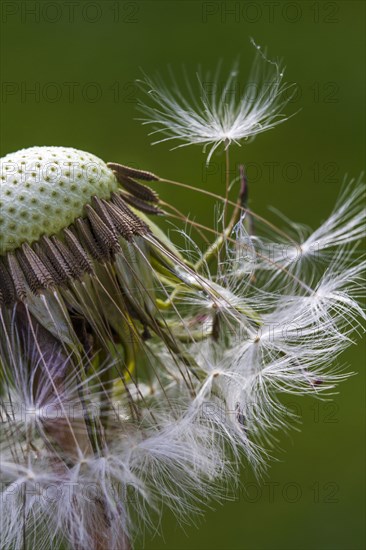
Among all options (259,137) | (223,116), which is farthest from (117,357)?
(259,137)

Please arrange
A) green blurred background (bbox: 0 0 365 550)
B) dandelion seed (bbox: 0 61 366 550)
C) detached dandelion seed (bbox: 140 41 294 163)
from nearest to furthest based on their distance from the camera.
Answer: dandelion seed (bbox: 0 61 366 550) < detached dandelion seed (bbox: 140 41 294 163) < green blurred background (bbox: 0 0 365 550)

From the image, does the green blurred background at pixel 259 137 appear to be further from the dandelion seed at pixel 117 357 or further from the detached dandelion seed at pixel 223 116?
the dandelion seed at pixel 117 357

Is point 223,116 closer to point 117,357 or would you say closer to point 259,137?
point 117,357

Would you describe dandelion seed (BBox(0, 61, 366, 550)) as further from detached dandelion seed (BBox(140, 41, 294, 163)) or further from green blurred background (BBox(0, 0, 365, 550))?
green blurred background (BBox(0, 0, 365, 550))

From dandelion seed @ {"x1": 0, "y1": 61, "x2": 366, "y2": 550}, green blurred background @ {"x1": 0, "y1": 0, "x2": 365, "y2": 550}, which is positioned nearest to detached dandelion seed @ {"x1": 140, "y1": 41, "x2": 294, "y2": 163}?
dandelion seed @ {"x1": 0, "y1": 61, "x2": 366, "y2": 550}

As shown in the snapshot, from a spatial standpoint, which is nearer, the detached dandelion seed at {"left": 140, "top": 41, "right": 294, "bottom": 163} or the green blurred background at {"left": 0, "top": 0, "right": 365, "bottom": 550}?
the detached dandelion seed at {"left": 140, "top": 41, "right": 294, "bottom": 163}

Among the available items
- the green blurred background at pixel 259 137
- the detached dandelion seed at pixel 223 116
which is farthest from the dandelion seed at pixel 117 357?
the green blurred background at pixel 259 137

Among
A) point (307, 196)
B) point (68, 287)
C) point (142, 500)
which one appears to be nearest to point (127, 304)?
point (68, 287)

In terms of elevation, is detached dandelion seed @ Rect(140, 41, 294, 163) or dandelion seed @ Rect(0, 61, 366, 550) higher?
detached dandelion seed @ Rect(140, 41, 294, 163)
